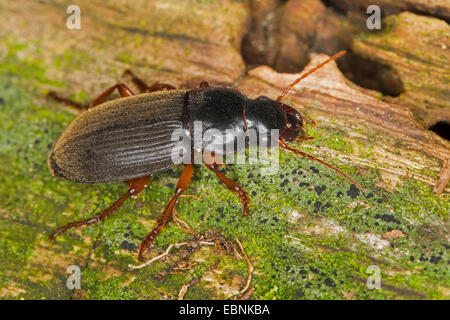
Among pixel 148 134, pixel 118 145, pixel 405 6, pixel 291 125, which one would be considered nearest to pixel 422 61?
pixel 405 6

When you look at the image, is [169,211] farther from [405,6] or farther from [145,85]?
[405,6]

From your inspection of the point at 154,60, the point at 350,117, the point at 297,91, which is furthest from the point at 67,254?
the point at 350,117

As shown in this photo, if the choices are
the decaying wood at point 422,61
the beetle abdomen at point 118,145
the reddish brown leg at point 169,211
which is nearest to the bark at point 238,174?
the decaying wood at point 422,61

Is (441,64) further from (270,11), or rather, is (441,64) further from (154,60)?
(154,60)

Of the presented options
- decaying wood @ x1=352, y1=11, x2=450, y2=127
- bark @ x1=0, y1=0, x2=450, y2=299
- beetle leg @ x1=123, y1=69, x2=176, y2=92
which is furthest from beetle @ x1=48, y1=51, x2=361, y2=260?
decaying wood @ x1=352, y1=11, x2=450, y2=127

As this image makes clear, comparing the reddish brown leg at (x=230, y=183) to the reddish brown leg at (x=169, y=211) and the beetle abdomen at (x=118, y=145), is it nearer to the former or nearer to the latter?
the reddish brown leg at (x=169, y=211)

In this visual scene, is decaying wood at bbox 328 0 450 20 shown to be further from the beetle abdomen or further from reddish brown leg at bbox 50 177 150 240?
reddish brown leg at bbox 50 177 150 240

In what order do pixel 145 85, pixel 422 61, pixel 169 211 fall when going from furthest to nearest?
pixel 145 85
pixel 422 61
pixel 169 211
